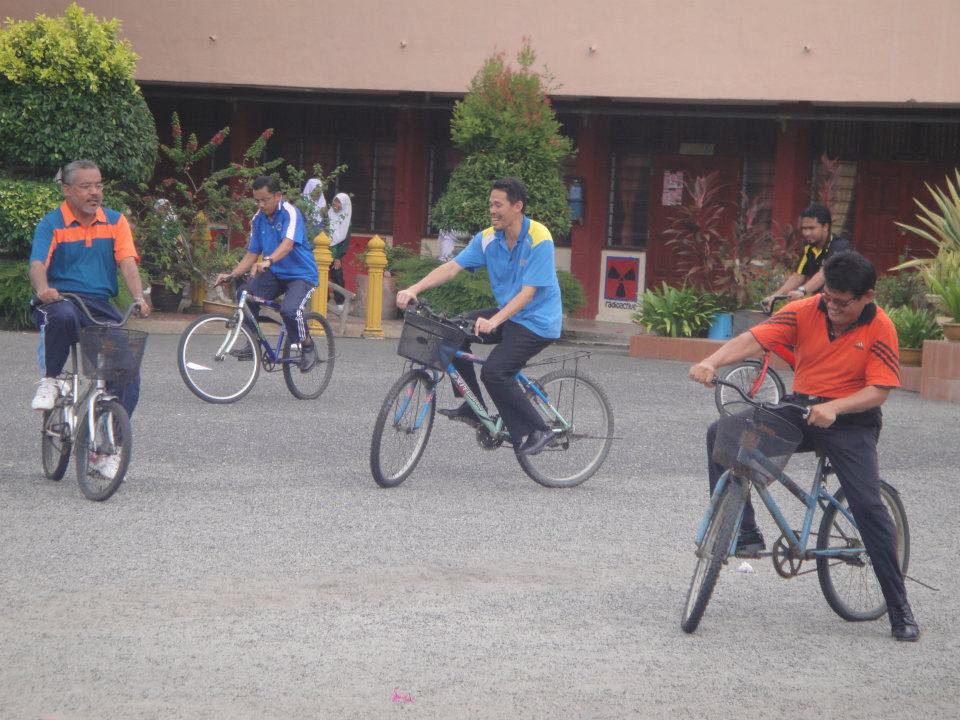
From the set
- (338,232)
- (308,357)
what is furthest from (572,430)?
(338,232)

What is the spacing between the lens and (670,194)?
21328 mm

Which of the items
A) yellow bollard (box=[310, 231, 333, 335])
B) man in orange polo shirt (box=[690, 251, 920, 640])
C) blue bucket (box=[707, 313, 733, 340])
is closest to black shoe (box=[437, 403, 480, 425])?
man in orange polo shirt (box=[690, 251, 920, 640])

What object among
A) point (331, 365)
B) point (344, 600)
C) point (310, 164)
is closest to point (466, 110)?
point (310, 164)

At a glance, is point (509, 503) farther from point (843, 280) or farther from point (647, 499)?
point (843, 280)

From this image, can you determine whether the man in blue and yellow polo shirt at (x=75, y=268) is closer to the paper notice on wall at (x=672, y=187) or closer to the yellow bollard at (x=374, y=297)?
the yellow bollard at (x=374, y=297)

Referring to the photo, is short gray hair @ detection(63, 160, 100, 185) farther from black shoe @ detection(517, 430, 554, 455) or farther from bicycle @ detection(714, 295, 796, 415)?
bicycle @ detection(714, 295, 796, 415)

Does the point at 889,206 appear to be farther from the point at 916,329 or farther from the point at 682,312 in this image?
the point at 916,329

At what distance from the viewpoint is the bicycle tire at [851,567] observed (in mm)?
6051

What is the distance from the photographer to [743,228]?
661 inches

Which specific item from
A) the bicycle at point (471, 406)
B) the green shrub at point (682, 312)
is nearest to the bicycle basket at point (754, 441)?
the bicycle at point (471, 406)

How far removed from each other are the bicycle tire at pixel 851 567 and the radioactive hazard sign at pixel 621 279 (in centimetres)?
1541

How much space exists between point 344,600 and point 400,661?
2.78ft

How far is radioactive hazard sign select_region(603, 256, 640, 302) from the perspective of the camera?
2152cm

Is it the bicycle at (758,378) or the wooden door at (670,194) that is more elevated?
the wooden door at (670,194)
